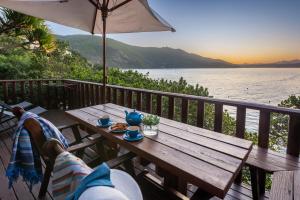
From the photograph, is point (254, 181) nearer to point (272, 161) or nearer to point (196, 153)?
point (272, 161)

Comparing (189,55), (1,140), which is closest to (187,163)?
(1,140)

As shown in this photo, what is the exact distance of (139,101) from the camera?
3.54 m

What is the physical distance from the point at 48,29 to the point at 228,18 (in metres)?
14.3

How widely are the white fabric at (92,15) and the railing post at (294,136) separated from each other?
7.26ft

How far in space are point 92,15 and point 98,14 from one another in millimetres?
108

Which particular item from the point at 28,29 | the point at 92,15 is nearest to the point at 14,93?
the point at 28,29

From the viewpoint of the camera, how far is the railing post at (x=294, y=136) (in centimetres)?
200

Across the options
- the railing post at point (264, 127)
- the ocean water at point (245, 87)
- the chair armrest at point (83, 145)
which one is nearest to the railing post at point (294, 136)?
the railing post at point (264, 127)

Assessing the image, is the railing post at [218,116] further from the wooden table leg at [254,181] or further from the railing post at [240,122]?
the wooden table leg at [254,181]

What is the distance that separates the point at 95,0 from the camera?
3154 millimetres

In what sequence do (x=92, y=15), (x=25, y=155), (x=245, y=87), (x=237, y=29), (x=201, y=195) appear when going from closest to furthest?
(x=201, y=195), (x=25, y=155), (x=92, y=15), (x=237, y=29), (x=245, y=87)

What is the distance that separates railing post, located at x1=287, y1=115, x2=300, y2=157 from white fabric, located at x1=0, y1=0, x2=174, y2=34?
87.2 inches

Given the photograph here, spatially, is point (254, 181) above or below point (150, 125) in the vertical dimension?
below

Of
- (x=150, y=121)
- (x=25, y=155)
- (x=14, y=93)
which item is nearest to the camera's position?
(x=25, y=155)
